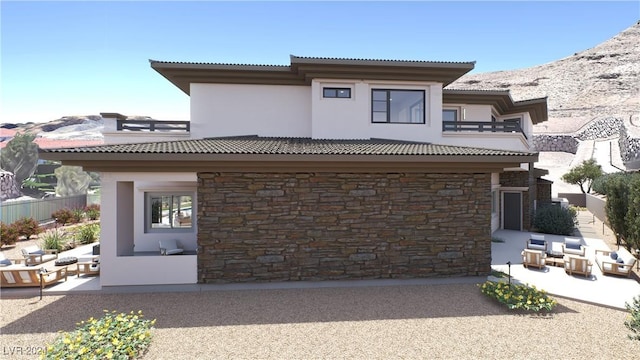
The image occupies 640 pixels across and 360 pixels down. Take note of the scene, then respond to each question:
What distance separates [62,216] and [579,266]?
28.3m

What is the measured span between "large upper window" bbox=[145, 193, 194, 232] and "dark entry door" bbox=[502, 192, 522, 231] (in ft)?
59.8

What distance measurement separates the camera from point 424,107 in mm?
14172

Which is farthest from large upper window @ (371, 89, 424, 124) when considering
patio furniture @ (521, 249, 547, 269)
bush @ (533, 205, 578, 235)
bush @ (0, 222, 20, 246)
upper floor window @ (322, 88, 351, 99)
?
bush @ (0, 222, 20, 246)

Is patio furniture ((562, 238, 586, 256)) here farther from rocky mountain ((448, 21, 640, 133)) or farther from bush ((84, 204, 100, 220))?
rocky mountain ((448, 21, 640, 133))

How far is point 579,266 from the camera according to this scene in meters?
10.8

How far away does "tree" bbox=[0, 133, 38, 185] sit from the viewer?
50594 mm

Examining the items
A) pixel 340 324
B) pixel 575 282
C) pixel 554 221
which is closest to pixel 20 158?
pixel 340 324

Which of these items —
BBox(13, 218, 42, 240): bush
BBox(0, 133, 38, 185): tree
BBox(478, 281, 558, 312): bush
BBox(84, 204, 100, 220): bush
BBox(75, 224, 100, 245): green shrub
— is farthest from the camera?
BBox(0, 133, 38, 185): tree

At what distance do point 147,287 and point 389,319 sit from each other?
7.26 m

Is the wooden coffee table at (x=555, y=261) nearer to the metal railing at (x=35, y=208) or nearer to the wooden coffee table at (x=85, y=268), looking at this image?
the wooden coffee table at (x=85, y=268)

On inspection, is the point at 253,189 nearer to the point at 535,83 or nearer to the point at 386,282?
the point at 386,282

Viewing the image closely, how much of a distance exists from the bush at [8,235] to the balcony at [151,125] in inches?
361

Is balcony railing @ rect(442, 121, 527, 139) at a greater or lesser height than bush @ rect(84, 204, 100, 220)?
greater

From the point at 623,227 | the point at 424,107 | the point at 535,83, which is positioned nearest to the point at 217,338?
the point at 424,107
